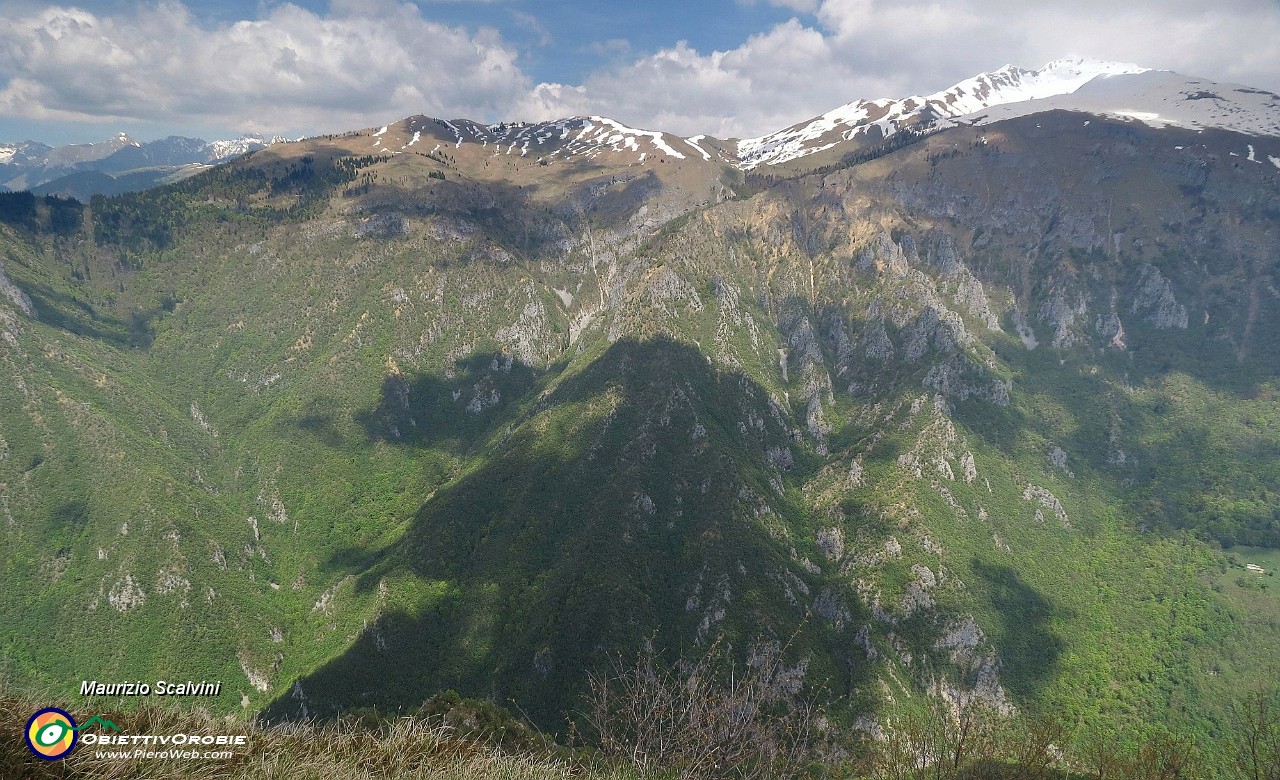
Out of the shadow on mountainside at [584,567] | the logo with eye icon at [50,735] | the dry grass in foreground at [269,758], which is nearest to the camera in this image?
the logo with eye icon at [50,735]

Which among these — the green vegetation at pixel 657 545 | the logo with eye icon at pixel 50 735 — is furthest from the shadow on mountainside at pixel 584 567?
the logo with eye icon at pixel 50 735

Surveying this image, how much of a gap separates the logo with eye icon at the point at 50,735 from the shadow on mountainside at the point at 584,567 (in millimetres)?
95329

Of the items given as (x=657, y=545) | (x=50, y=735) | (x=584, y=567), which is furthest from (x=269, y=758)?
(x=657, y=545)

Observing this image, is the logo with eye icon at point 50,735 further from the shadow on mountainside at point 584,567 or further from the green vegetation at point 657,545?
the shadow on mountainside at point 584,567

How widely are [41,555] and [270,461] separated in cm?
5599

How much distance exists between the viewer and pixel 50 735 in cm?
923

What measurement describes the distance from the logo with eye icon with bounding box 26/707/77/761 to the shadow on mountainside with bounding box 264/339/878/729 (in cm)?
9533

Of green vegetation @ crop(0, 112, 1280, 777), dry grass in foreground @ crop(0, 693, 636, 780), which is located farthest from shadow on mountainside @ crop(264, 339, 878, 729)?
dry grass in foreground @ crop(0, 693, 636, 780)

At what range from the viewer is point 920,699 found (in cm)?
12781

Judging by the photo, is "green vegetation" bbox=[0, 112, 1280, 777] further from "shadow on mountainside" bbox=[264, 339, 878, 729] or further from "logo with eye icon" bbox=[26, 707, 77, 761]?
"logo with eye icon" bbox=[26, 707, 77, 761]

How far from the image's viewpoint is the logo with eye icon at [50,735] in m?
9.09

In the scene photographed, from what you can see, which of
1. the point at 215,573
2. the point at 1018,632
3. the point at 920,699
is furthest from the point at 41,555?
the point at 1018,632

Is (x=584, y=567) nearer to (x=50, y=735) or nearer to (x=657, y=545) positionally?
(x=657, y=545)

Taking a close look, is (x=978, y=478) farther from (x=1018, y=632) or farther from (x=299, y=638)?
(x=299, y=638)
